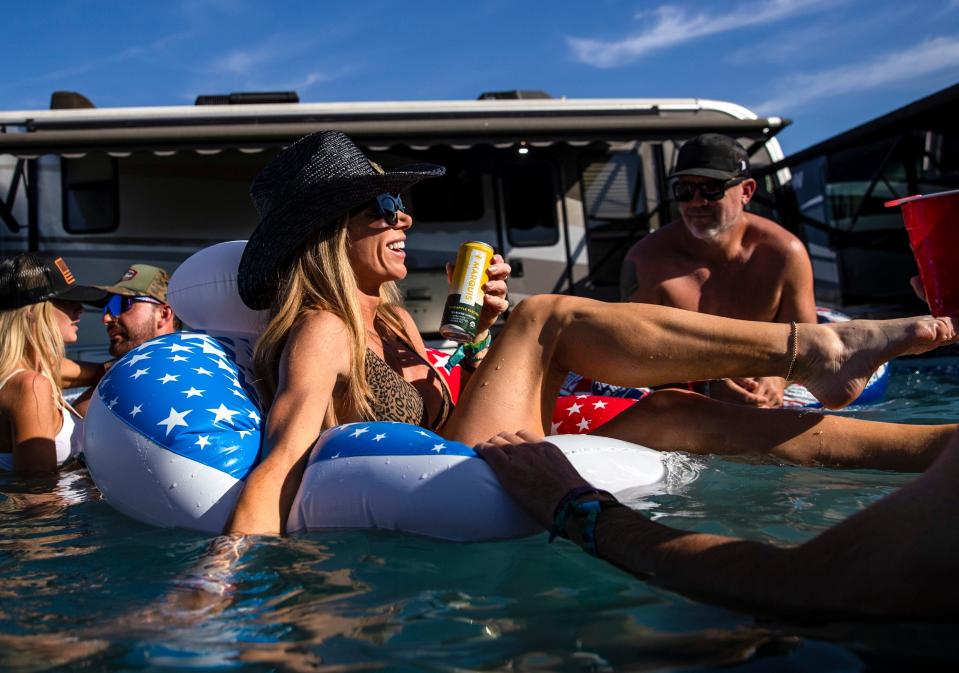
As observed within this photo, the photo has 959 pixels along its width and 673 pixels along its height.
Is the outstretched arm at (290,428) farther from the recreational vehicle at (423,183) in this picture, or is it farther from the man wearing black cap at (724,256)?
the recreational vehicle at (423,183)

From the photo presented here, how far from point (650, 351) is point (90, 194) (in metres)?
7.76

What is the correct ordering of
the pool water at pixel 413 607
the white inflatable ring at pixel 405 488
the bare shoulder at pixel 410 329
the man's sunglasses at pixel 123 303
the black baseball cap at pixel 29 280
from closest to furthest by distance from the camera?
the pool water at pixel 413 607 → the white inflatable ring at pixel 405 488 → the bare shoulder at pixel 410 329 → the black baseball cap at pixel 29 280 → the man's sunglasses at pixel 123 303

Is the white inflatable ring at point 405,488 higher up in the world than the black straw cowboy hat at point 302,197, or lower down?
lower down

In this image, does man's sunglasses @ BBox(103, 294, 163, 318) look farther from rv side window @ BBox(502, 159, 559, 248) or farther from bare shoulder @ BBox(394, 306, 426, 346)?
rv side window @ BBox(502, 159, 559, 248)

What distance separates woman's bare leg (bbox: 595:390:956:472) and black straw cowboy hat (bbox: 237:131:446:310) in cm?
126

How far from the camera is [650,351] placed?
312 centimetres

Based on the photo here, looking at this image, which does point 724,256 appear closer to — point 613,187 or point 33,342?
point 33,342

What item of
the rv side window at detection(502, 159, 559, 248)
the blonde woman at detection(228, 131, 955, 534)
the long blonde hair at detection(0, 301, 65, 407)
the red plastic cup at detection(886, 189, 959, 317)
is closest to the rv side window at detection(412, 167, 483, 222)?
the rv side window at detection(502, 159, 559, 248)

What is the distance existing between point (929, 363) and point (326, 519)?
255 inches

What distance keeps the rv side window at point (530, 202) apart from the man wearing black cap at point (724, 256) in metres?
4.15

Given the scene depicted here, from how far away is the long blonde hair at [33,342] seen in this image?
4430mm

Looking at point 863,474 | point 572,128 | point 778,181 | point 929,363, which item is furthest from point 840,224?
point 863,474

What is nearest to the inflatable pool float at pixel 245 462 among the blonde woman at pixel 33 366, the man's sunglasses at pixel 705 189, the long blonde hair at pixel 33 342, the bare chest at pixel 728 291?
the blonde woman at pixel 33 366

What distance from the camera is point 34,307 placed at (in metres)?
4.63
